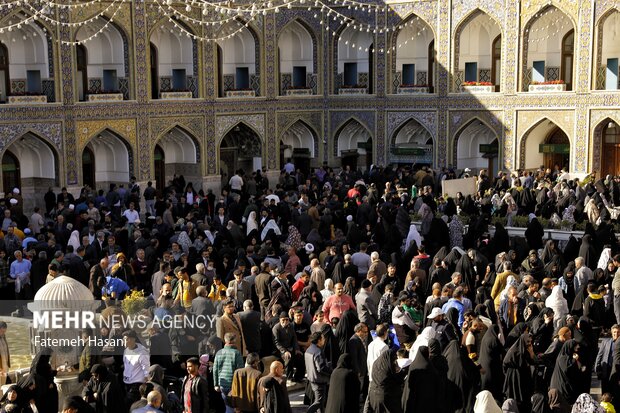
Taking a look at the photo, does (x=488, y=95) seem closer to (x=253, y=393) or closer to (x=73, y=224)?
(x=73, y=224)

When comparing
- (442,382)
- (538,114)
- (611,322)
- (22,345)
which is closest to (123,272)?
(22,345)

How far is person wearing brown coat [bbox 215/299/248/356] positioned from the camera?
9.58 meters

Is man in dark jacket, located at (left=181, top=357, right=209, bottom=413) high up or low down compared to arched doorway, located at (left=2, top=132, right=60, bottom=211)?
down

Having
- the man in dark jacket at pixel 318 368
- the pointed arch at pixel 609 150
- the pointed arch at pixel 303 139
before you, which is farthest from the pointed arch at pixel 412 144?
the man in dark jacket at pixel 318 368

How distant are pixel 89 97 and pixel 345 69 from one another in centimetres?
840

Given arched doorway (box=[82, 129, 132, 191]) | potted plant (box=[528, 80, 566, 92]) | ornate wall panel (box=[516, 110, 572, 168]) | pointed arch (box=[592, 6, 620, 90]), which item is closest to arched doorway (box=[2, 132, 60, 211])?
arched doorway (box=[82, 129, 132, 191])

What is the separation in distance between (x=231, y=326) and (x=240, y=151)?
61.3 feet

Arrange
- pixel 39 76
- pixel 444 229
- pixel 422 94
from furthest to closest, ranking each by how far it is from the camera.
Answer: pixel 422 94
pixel 39 76
pixel 444 229

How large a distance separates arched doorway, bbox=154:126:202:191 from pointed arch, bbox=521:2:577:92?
→ 30.3 ft

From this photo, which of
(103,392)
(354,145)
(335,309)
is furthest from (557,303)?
(354,145)

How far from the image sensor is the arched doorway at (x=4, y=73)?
906 inches

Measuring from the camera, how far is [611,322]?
450 inches

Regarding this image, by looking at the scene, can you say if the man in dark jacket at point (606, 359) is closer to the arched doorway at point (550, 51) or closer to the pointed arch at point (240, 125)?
the arched doorway at point (550, 51)

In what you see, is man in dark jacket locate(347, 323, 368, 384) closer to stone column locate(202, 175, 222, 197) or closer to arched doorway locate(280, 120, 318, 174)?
stone column locate(202, 175, 222, 197)
